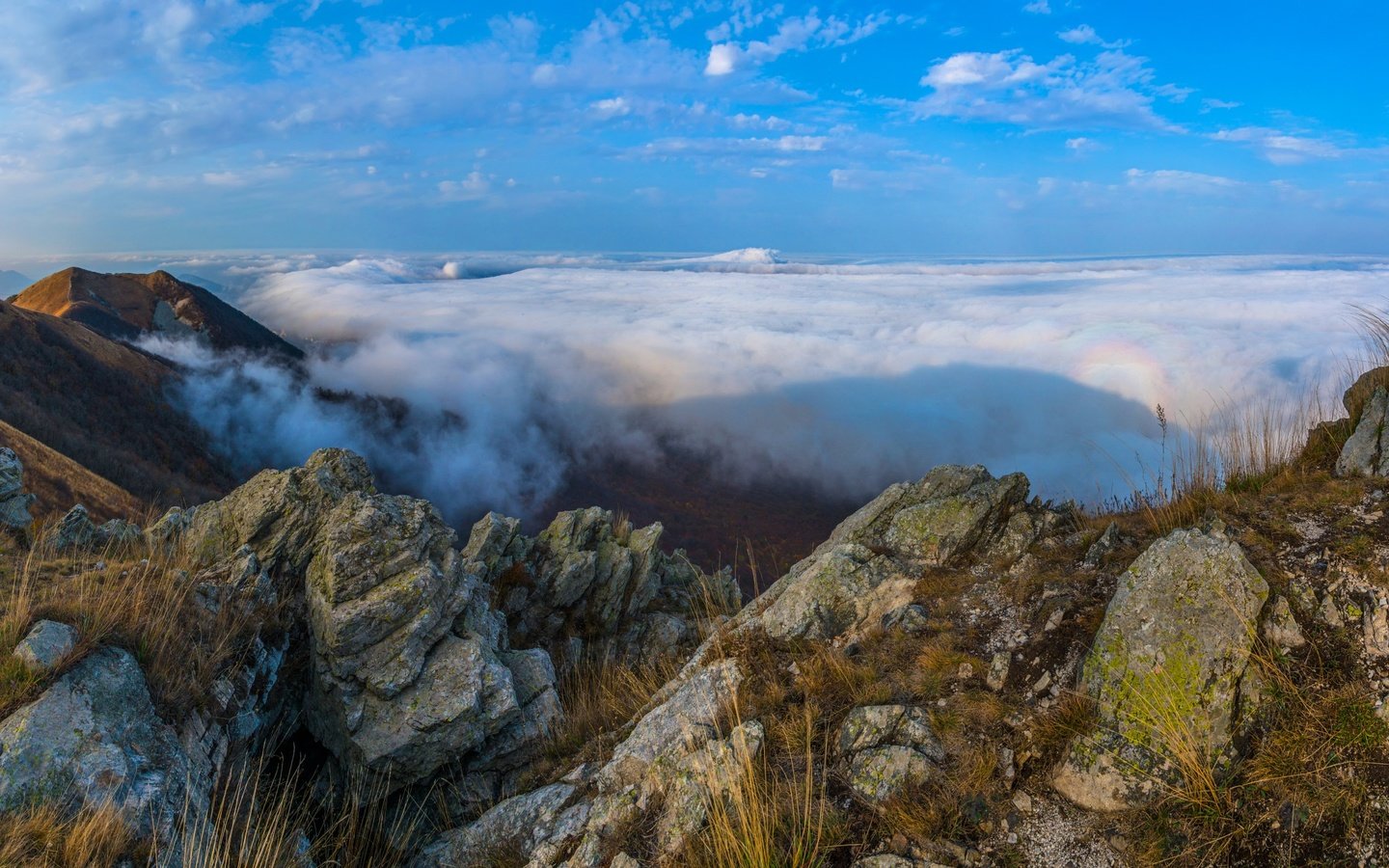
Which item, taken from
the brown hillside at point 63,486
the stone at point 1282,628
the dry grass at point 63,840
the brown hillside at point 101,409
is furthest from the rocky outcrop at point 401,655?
the brown hillside at point 101,409

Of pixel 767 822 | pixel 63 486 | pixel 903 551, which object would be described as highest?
pixel 903 551

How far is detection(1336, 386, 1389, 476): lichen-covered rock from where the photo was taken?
7.12 meters

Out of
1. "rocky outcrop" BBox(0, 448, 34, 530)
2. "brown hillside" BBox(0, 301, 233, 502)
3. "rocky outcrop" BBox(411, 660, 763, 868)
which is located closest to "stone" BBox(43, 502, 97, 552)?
"rocky outcrop" BBox(0, 448, 34, 530)

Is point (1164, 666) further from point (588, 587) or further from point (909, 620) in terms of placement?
point (588, 587)

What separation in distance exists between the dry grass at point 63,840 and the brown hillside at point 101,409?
4443cm

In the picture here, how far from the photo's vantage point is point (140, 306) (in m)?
101

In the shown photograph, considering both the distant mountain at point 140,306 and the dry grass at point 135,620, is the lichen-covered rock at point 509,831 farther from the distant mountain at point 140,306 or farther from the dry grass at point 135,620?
the distant mountain at point 140,306

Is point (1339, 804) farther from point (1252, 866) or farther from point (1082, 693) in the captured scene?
point (1082, 693)

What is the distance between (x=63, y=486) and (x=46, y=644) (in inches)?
1166

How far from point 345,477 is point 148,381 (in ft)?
244

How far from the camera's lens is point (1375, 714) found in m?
4.56

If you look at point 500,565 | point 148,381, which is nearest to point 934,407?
point 148,381

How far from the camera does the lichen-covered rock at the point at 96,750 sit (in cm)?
518

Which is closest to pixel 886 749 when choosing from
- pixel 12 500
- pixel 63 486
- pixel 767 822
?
pixel 767 822
